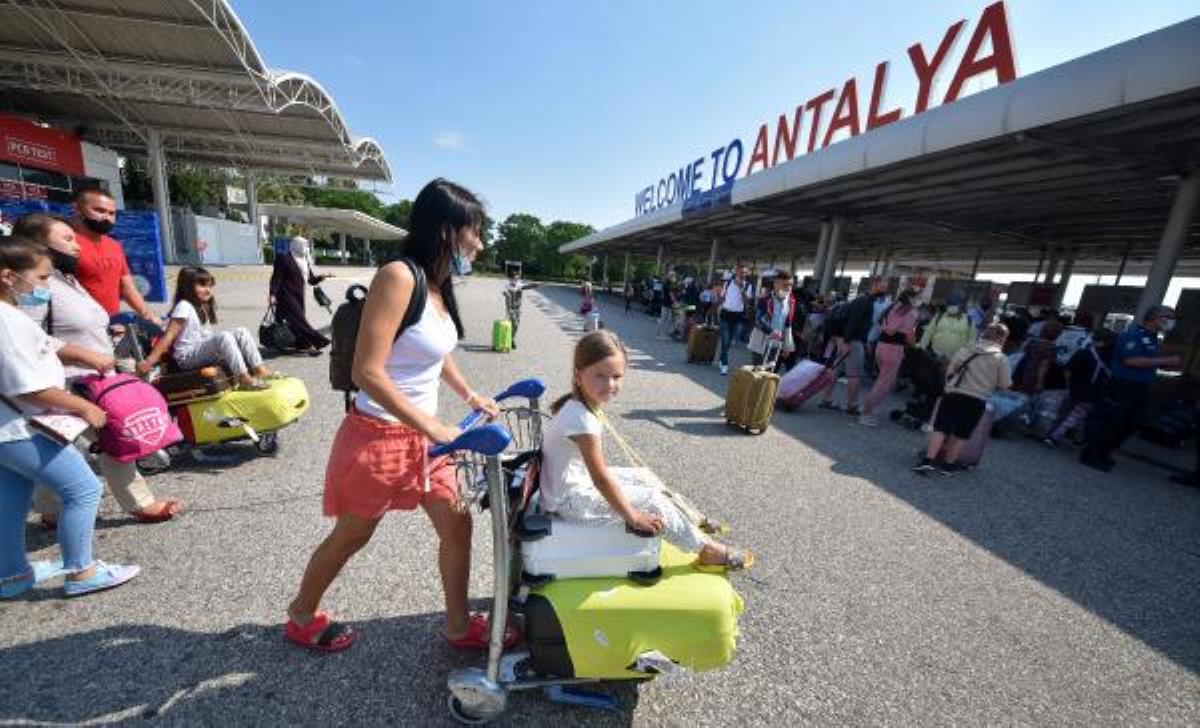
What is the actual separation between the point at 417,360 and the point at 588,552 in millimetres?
A: 960

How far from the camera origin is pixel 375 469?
1.74 metres

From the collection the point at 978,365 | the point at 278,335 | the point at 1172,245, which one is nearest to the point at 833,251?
the point at 1172,245

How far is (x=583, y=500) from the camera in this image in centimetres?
193

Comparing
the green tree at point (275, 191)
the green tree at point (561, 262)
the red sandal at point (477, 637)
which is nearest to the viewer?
the red sandal at point (477, 637)

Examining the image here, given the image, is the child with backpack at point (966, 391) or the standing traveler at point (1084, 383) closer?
the child with backpack at point (966, 391)

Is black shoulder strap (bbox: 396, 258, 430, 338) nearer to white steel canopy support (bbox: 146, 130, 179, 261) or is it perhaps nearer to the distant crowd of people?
the distant crowd of people

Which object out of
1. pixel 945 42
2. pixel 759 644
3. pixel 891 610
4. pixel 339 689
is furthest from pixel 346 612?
pixel 945 42

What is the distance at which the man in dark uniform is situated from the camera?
213 inches

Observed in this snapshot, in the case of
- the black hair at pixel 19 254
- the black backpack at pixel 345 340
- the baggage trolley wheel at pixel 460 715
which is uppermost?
the black hair at pixel 19 254

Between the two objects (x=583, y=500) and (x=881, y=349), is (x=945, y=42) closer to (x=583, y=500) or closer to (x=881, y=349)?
(x=881, y=349)

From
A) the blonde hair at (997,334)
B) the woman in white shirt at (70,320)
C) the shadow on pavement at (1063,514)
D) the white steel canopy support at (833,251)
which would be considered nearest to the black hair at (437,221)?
the woman in white shirt at (70,320)

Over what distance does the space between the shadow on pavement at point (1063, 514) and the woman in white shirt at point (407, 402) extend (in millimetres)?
4040

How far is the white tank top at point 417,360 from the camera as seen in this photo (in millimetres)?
1713

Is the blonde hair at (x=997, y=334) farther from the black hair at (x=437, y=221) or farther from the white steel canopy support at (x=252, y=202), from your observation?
the white steel canopy support at (x=252, y=202)
